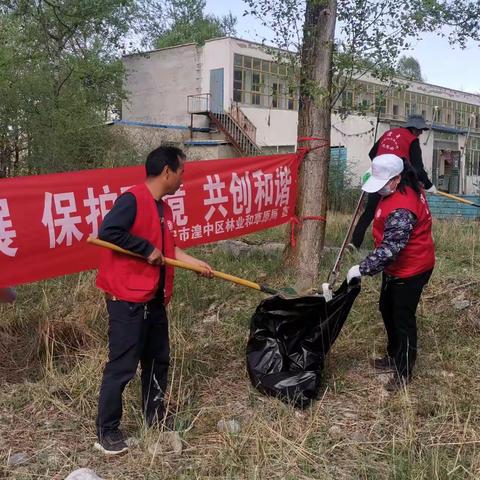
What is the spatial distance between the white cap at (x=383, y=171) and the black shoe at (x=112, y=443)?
189cm

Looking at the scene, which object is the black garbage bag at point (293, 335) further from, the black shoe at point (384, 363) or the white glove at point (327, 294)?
the black shoe at point (384, 363)

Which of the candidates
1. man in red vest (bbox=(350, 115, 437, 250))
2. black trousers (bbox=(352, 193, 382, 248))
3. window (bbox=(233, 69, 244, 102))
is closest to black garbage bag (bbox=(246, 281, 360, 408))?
man in red vest (bbox=(350, 115, 437, 250))

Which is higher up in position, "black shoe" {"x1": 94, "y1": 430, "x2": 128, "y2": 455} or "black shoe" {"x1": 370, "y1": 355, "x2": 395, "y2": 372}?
"black shoe" {"x1": 370, "y1": 355, "x2": 395, "y2": 372}

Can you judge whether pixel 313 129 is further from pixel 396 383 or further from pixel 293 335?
pixel 396 383

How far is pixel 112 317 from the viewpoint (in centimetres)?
277

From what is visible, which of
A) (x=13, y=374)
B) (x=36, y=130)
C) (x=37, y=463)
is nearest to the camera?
(x=37, y=463)

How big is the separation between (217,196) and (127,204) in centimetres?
221

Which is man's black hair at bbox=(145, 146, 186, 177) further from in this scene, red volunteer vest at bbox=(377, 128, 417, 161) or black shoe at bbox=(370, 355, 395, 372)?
red volunteer vest at bbox=(377, 128, 417, 161)

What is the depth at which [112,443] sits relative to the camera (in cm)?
275

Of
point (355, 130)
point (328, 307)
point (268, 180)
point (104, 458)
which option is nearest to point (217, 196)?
point (268, 180)

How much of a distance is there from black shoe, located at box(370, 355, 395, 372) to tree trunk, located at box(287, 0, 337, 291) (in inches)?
55.9

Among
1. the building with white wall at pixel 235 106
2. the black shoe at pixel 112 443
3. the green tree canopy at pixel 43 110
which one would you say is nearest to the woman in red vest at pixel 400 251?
the black shoe at pixel 112 443

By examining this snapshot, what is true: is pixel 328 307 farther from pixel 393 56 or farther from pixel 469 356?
pixel 393 56

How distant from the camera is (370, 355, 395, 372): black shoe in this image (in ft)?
12.2
